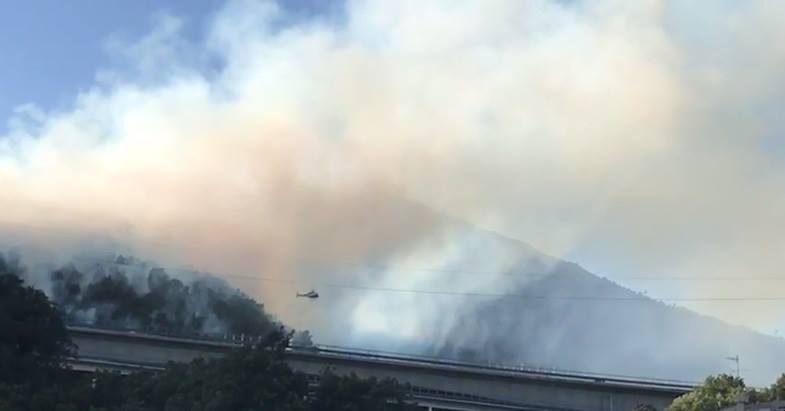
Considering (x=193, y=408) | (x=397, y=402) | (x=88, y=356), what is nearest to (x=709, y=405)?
(x=397, y=402)

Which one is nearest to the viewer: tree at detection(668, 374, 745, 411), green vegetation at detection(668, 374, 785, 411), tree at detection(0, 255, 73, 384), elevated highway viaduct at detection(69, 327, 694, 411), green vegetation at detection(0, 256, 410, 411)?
green vegetation at detection(0, 256, 410, 411)

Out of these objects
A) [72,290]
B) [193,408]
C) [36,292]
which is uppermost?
[72,290]

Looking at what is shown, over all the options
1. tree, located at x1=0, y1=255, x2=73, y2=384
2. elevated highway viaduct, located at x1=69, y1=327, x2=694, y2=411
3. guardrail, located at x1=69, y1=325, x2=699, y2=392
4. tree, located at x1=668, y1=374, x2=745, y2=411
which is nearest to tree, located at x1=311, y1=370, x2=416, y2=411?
tree, located at x1=0, y1=255, x2=73, y2=384

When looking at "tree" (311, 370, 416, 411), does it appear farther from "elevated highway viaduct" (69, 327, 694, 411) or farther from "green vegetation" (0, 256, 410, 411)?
"elevated highway viaduct" (69, 327, 694, 411)

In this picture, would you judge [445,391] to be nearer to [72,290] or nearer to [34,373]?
[34,373]

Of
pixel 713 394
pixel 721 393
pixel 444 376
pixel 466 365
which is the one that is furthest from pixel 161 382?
pixel 466 365

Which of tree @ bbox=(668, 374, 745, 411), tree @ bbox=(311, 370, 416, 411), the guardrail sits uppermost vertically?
the guardrail

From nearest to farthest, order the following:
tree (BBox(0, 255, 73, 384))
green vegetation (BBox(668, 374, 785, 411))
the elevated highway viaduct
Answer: tree (BBox(0, 255, 73, 384))
green vegetation (BBox(668, 374, 785, 411))
the elevated highway viaduct
